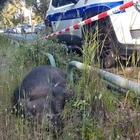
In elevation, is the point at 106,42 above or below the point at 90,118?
above

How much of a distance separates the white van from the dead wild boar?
75cm

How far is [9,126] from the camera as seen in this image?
9.78ft

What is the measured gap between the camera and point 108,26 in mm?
5648

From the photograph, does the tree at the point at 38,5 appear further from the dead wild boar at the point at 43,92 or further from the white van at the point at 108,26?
the dead wild boar at the point at 43,92

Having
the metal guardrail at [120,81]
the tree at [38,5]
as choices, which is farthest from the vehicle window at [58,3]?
the tree at [38,5]

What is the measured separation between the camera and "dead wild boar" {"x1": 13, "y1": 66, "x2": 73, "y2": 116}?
3221mm

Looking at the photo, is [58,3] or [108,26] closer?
[108,26]

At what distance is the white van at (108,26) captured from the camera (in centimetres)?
502

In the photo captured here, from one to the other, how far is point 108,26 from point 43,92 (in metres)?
2.64

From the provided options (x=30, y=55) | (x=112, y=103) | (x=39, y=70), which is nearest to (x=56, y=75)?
(x=39, y=70)

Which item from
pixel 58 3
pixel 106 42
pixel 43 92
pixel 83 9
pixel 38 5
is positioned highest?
pixel 38 5

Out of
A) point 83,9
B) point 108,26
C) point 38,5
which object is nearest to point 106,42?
point 108,26

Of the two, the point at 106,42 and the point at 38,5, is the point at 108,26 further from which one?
the point at 38,5

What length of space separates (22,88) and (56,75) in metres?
0.48
